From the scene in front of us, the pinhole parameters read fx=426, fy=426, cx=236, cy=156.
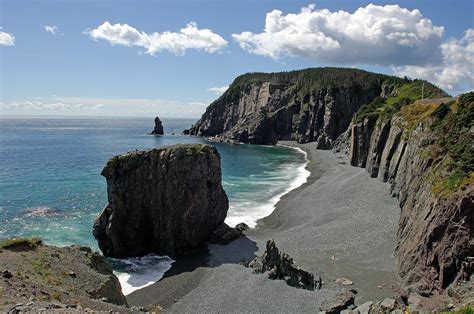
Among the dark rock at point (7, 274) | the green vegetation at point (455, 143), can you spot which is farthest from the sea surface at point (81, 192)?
the green vegetation at point (455, 143)

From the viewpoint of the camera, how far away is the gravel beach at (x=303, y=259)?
110ft

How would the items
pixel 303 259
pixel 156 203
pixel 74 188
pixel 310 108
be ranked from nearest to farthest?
1. pixel 303 259
2. pixel 156 203
3. pixel 74 188
4. pixel 310 108

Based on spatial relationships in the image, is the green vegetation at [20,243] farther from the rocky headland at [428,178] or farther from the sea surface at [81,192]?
the rocky headland at [428,178]

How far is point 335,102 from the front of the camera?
161 metres

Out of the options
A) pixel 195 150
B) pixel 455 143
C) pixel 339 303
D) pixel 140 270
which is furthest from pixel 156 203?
pixel 455 143

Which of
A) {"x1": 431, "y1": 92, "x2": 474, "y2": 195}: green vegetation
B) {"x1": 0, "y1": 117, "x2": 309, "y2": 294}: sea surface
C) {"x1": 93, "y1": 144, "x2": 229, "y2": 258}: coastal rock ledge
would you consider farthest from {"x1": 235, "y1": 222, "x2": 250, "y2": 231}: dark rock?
{"x1": 431, "y1": 92, "x2": 474, "y2": 195}: green vegetation

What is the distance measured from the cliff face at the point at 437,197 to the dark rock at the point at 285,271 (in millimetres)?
7963

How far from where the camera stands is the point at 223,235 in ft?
158

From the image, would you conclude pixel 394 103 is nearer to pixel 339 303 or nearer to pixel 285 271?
pixel 285 271

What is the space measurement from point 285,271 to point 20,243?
67.1 ft

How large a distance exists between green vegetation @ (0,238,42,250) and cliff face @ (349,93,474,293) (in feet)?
92.8

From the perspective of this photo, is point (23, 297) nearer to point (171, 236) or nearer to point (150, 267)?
point (150, 267)

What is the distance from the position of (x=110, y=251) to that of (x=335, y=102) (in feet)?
424

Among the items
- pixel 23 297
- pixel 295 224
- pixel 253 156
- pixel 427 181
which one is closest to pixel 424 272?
pixel 427 181
